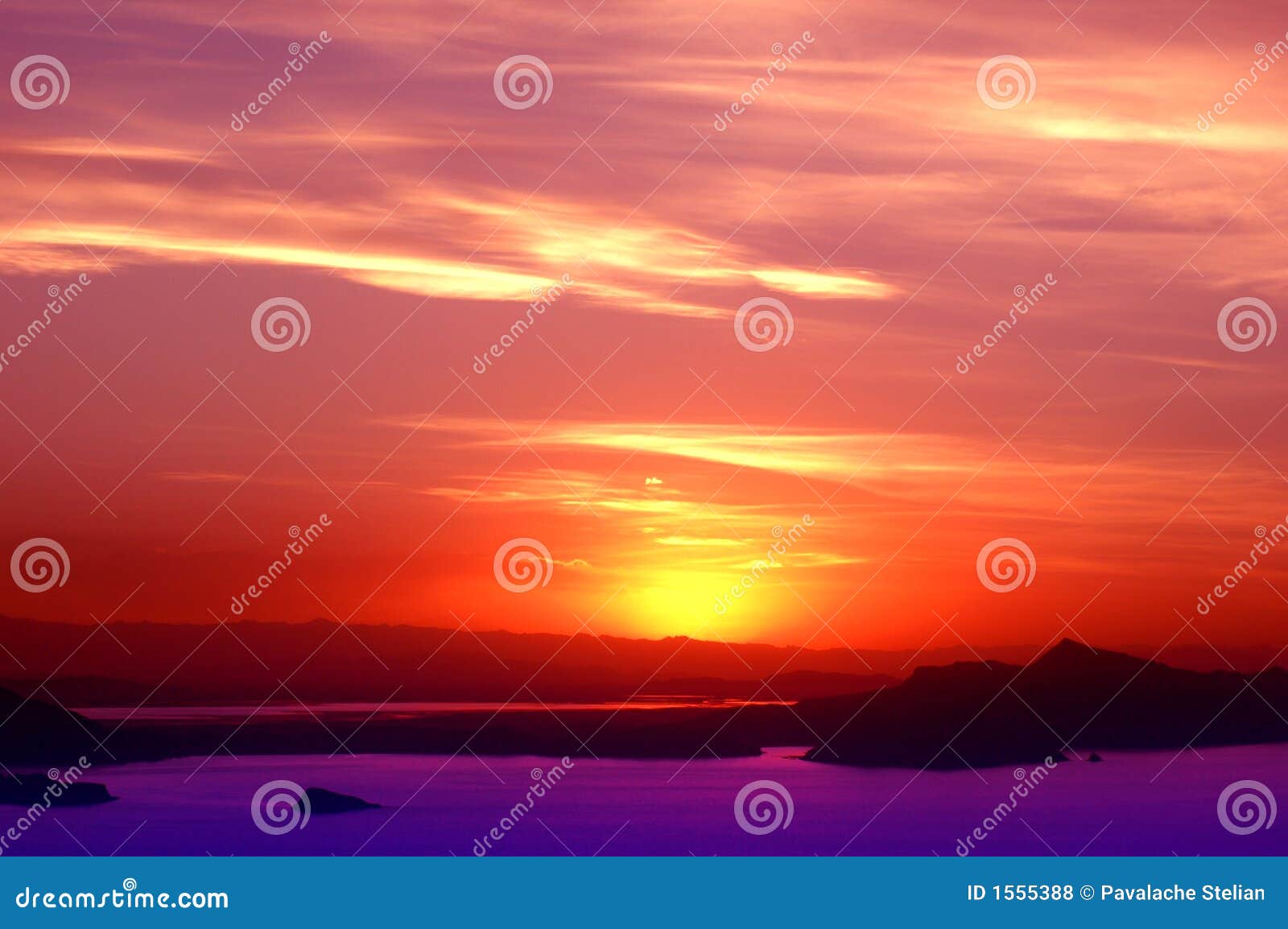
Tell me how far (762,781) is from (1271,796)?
8058 mm

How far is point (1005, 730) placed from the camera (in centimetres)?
3975

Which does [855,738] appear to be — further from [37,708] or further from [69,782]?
[37,708]

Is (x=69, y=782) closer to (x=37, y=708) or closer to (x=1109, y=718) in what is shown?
(x=1109, y=718)

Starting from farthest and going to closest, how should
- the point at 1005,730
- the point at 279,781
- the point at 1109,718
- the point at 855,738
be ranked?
the point at 1005,730 < the point at 855,738 < the point at 1109,718 < the point at 279,781

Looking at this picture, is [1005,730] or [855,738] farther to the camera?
[1005,730]
